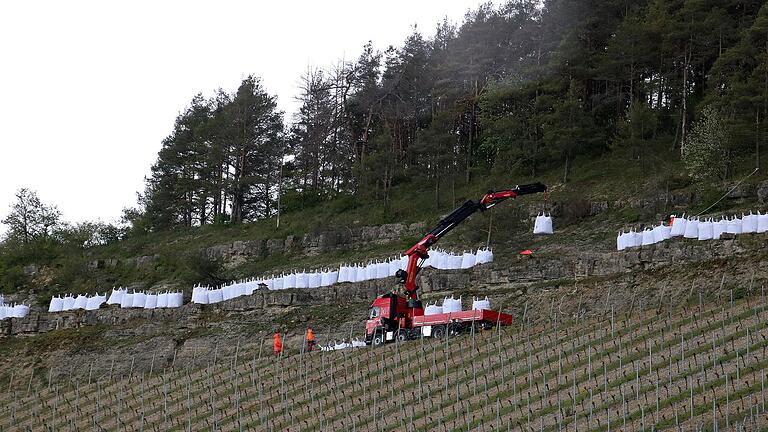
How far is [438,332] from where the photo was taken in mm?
A: 31453

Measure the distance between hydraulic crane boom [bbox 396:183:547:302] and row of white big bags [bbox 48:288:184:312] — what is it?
16.8 m

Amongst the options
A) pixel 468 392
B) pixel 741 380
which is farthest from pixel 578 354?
pixel 741 380

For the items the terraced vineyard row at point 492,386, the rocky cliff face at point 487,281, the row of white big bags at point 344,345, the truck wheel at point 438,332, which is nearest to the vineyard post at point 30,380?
the terraced vineyard row at point 492,386

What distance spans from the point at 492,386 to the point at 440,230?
10.5 metres

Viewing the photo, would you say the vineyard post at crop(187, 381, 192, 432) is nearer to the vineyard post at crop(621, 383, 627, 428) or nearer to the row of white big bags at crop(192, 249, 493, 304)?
the vineyard post at crop(621, 383, 627, 428)

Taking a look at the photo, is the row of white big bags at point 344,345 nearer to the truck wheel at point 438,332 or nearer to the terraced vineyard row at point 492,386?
the terraced vineyard row at point 492,386

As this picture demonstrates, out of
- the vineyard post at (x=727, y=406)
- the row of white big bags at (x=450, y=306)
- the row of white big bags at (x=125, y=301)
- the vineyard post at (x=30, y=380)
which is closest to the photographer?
the vineyard post at (x=727, y=406)

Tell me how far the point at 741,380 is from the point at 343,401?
10.8 metres

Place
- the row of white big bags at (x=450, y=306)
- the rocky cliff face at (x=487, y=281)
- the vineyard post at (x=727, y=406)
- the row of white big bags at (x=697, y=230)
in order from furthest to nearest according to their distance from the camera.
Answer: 1. the row of white big bags at (x=697, y=230)
2. the rocky cliff face at (x=487, y=281)
3. the row of white big bags at (x=450, y=306)
4. the vineyard post at (x=727, y=406)

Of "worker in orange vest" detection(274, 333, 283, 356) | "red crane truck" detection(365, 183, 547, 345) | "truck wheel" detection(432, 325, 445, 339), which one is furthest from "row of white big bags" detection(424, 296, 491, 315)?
"worker in orange vest" detection(274, 333, 283, 356)

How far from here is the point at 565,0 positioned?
198ft

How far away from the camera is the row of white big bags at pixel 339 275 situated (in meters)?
42.7

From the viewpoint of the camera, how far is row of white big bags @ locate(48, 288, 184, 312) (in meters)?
47.6

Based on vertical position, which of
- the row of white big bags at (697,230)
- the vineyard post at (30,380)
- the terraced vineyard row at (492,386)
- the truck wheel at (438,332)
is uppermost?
the row of white big bags at (697,230)
